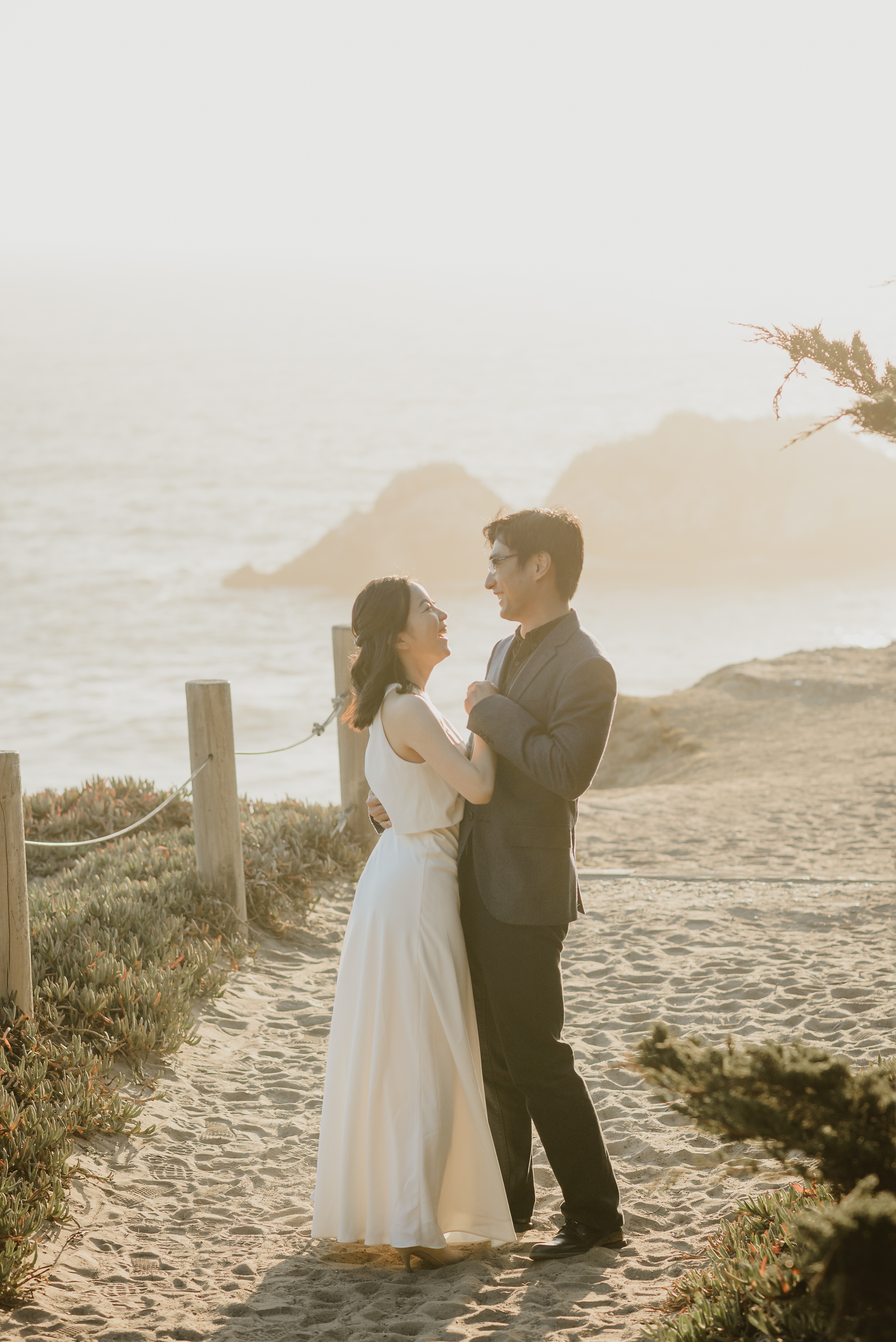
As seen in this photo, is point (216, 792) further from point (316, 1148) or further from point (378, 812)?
point (378, 812)

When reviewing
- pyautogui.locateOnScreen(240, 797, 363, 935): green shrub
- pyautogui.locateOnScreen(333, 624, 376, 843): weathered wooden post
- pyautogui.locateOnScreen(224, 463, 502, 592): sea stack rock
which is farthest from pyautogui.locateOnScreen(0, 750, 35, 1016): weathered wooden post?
pyautogui.locateOnScreen(224, 463, 502, 592): sea stack rock

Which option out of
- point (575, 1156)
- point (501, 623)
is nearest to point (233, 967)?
point (575, 1156)

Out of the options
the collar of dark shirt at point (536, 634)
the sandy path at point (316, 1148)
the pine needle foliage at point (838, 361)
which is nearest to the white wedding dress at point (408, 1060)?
the sandy path at point (316, 1148)

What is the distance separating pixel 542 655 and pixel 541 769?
0.39m

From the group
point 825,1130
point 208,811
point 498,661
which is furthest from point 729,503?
point 825,1130

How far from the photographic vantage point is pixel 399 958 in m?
3.50

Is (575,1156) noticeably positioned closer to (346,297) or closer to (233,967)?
(233,967)

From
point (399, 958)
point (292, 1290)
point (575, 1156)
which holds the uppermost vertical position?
point (399, 958)

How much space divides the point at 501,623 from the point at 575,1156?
3411cm

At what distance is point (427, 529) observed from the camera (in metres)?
39.3

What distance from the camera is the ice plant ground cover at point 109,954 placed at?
4.14m

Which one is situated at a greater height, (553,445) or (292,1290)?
(553,445)

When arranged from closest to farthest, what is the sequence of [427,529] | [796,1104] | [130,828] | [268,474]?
[796,1104], [130,828], [427,529], [268,474]

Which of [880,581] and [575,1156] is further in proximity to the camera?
[880,581]
